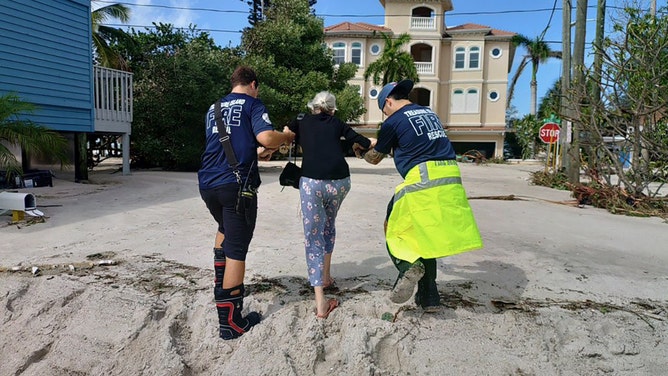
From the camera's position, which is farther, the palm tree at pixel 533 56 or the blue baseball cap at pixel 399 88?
the palm tree at pixel 533 56

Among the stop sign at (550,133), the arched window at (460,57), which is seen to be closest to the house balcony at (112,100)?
the stop sign at (550,133)

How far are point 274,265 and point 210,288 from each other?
0.88 meters

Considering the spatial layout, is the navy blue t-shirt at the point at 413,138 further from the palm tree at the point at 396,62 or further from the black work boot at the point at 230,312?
the palm tree at the point at 396,62

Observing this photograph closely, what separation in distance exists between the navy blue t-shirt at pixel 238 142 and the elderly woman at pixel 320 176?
42 cm

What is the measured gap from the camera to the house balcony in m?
13.3

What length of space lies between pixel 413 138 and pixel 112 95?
1276 centimetres

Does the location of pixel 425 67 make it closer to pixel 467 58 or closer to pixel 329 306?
pixel 467 58

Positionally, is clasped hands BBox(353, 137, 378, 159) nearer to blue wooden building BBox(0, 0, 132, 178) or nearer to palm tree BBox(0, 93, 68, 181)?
palm tree BBox(0, 93, 68, 181)

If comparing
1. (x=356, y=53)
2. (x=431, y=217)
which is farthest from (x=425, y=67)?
(x=431, y=217)

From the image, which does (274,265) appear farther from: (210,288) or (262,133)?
(262,133)

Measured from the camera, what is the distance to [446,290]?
4.03m

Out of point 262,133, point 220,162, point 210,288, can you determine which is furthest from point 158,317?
point 262,133

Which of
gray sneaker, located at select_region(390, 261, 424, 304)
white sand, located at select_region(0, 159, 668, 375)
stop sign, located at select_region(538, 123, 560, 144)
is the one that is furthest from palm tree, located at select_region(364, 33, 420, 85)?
gray sneaker, located at select_region(390, 261, 424, 304)

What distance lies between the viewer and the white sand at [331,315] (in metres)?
2.98
